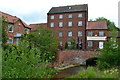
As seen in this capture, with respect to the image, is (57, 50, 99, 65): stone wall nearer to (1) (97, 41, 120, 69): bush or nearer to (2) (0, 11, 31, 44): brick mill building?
Result: (2) (0, 11, 31, 44): brick mill building

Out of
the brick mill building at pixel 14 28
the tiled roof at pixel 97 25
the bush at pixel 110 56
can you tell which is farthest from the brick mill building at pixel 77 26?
the bush at pixel 110 56

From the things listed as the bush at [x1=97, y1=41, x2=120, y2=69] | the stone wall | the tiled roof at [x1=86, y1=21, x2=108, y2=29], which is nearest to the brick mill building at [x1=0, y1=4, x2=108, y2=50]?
the tiled roof at [x1=86, y1=21, x2=108, y2=29]

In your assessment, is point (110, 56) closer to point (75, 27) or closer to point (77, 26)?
point (77, 26)

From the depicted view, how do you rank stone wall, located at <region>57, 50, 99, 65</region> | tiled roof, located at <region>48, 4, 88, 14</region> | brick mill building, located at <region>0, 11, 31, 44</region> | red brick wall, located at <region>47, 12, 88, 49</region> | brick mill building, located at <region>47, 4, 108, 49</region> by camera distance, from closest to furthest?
stone wall, located at <region>57, 50, 99, 65</region>
brick mill building, located at <region>0, 11, 31, 44</region>
brick mill building, located at <region>47, 4, 108, 49</region>
red brick wall, located at <region>47, 12, 88, 49</region>
tiled roof, located at <region>48, 4, 88, 14</region>

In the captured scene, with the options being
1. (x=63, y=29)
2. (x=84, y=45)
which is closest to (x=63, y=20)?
(x=63, y=29)

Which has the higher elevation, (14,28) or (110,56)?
(14,28)

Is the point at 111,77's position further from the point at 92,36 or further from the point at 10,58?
the point at 92,36

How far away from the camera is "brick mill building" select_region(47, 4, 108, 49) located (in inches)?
1387

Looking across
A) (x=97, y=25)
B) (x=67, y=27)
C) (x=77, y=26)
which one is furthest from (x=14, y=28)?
(x=97, y=25)

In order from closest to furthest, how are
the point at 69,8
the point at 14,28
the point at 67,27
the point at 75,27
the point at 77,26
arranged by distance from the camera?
the point at 14,28, the point at 77,26, the point at 75,27, the point at 67,27, the point at 69,8

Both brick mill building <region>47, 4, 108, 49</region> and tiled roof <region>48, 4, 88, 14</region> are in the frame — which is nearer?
brick mill building <region>47, 4, 108, 49</region>

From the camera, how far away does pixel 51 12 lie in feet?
134

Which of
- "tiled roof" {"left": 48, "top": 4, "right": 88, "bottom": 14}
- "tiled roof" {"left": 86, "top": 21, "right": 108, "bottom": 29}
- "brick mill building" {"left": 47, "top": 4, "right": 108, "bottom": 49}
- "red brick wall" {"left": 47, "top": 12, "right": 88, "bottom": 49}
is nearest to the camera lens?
"brick mill building" {"left": 47, "top": 4, "right": 108, "bottom": 49}

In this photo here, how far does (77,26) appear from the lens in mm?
37781
